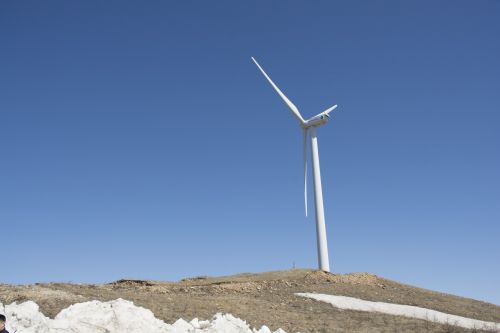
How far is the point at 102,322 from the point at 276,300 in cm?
1139

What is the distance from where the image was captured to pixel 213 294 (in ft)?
86.5

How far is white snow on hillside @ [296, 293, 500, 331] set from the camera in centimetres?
2594

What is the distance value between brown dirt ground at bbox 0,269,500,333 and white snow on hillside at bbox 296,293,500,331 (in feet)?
3.79

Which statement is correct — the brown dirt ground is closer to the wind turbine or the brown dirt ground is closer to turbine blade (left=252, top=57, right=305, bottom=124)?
the wind turbine

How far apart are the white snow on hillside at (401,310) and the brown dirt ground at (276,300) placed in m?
1.16

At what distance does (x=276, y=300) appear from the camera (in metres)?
26.0

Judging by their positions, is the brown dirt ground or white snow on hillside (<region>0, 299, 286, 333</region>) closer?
white snow on hillside (<region>0, 299, 286, 333</region>)

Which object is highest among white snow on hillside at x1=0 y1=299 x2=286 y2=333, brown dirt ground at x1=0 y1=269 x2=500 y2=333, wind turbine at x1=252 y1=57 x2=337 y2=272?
wind turbine at x1=252 y1=57 x2=337 y2=272

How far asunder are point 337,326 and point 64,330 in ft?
36.5

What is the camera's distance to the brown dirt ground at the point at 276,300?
19719 millimetres

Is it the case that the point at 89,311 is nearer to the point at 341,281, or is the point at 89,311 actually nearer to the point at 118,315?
the point at 118,315

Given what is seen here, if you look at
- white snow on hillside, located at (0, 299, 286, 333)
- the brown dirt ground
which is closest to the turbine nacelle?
the brown dirt ground

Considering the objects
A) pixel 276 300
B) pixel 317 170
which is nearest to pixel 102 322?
pixel 276 300

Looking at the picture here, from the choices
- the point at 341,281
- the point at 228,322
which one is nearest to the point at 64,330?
the point at 228,322
